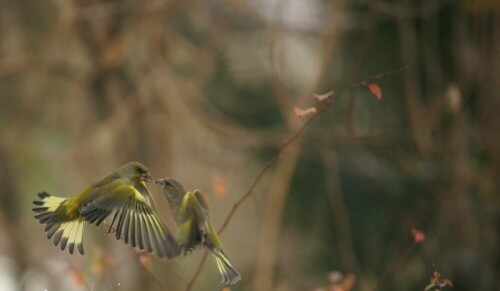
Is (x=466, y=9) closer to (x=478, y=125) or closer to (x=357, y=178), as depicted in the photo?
(x=478, y=125)

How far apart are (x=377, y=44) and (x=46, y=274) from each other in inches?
67.3

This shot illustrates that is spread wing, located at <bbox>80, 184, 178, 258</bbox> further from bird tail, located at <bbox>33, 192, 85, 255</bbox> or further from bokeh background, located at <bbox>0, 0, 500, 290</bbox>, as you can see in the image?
bokeh background, located at <bbox>0, 0, 500, 290</bbox>

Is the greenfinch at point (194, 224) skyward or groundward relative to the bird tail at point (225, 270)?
skyward

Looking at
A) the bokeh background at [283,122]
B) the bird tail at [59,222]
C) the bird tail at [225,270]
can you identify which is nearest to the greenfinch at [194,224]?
the bird tail at [225,270]

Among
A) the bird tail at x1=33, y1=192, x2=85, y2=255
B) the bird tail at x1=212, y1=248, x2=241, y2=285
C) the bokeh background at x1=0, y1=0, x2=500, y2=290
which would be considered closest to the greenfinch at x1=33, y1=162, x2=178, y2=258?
the bird tail at x1=33, y1=192, x2=85, y2=255

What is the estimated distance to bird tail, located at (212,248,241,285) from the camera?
1.11 m

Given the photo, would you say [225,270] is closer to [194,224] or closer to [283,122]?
[194,224]

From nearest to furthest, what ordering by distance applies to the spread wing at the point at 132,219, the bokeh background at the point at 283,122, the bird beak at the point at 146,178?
the spread wing at the point at 132,219 → the bird beak at the point at 146,178 → the bokeh background at the point at 283,122

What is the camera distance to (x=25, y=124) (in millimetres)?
4414

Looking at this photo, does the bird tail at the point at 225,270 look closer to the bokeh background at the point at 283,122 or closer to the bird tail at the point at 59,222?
the bird tail at the point at 59,222

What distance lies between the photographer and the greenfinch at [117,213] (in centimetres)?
104

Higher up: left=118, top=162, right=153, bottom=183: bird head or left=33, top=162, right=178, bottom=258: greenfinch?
left=118, top=162, right=153, bottom=183: bird head

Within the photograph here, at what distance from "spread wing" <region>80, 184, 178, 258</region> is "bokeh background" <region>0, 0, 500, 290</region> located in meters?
1.78

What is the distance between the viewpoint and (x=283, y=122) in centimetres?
432
